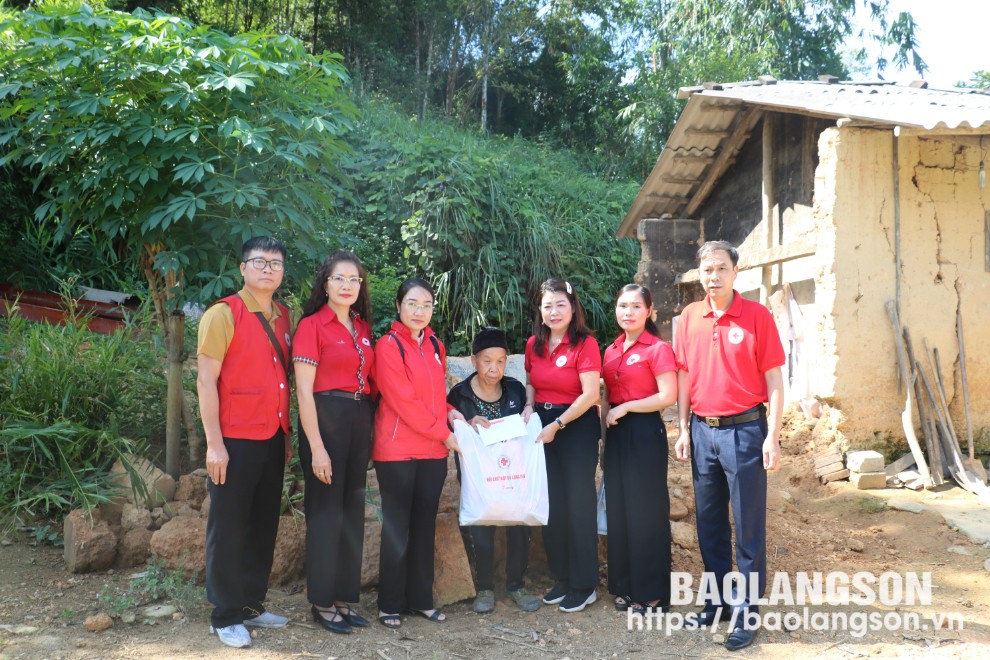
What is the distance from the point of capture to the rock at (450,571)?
4.06 meters

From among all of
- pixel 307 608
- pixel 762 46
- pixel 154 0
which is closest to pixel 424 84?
pixel 154 0

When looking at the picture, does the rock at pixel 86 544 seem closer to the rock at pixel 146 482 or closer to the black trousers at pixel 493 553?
Result: the rock at pixel 146 482

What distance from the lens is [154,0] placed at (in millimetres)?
13180

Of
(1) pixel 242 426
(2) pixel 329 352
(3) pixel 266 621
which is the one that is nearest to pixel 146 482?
(3) pixel 266 621

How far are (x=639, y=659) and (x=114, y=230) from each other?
3.51 metres

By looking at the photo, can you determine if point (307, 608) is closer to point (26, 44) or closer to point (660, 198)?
point (26, 44)

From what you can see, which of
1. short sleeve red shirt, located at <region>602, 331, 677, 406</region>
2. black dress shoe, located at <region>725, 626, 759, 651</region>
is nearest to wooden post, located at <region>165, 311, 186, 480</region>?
short sleeve red shirt, located at <region>602, 331, 677, 406</region>

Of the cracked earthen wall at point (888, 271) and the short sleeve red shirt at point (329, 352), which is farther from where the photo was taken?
the cracked earthen wall at point (888, 271)

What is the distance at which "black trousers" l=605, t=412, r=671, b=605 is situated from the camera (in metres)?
3.94

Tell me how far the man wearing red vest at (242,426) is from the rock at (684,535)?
250 centimetres

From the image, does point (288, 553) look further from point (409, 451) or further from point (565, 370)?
point (565, 370)

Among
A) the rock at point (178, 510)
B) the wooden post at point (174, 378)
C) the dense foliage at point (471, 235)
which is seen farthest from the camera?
the dense foliage at point (471, 235)

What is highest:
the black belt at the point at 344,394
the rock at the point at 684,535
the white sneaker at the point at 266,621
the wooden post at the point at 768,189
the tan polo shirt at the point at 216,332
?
the wooden post at the point at 768,189

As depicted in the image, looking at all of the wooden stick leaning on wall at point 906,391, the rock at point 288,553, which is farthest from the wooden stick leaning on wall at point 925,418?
the rock at point 288,553
